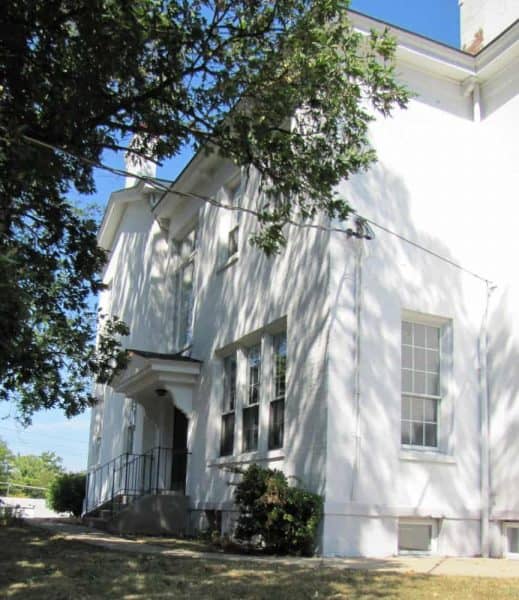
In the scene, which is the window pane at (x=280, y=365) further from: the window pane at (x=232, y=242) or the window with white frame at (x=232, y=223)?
the window pane at (x=232, y=242)

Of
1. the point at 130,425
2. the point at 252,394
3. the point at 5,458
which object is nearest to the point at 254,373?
the point at 252,394

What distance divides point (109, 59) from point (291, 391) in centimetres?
579

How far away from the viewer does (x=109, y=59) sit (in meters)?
9.30

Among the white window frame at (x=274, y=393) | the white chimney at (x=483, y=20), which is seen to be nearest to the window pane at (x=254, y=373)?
the white window frame at (x=274, y=393)

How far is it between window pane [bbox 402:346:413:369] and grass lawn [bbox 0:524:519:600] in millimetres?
4094

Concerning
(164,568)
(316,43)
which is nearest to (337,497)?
(164,568)

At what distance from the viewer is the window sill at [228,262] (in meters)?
15.5

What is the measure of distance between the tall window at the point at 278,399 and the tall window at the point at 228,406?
1.79m

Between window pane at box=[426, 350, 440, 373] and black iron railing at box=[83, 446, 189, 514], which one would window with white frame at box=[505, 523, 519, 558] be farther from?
black iron railing at box=[83, 446, 189, 514]

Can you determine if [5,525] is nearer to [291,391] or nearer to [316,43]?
[291,391]

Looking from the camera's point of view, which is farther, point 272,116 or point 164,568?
point 272,116

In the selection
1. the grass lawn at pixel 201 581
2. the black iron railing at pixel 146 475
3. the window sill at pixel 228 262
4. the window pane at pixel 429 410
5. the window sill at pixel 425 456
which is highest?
the window sill at pixel 228 262

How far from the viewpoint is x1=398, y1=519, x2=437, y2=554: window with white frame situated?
11.6 m

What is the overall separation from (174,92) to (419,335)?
17.8ft
